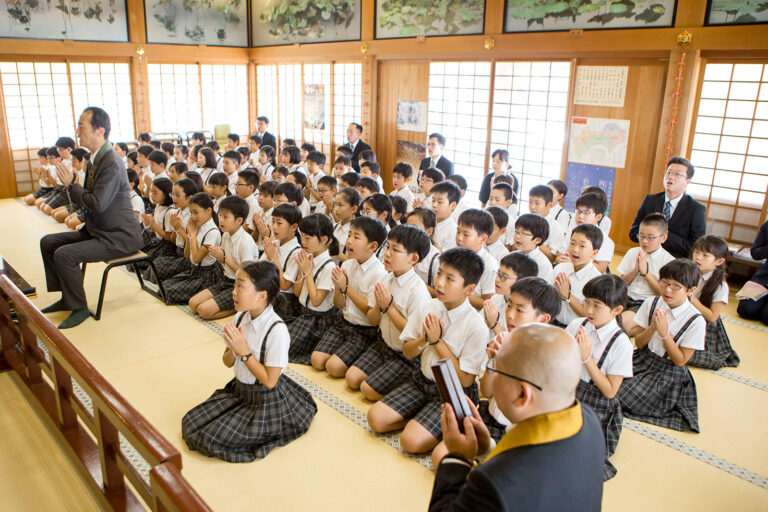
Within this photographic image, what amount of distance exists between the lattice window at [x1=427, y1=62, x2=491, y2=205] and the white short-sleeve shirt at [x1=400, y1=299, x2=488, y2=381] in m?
7.13

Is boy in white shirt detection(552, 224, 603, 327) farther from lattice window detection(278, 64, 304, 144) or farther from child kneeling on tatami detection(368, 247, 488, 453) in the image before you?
lattice window detection(278, 64, 304, 144)

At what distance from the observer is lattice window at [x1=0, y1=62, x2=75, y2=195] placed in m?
12.2

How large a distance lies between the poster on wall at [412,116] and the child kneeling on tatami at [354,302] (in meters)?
7.00

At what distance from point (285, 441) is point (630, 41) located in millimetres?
7289

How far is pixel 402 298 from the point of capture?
4473mm

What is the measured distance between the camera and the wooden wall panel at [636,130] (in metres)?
8.13

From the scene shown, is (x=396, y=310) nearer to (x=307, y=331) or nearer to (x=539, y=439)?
(x=307, y=331)

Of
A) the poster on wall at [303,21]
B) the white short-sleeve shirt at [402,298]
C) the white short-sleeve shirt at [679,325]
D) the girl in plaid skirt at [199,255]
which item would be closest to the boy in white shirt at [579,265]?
the white short-sleeve shirt at [679,325]

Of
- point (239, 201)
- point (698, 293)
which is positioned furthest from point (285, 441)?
point (698, 293)

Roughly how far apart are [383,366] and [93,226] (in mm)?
3440

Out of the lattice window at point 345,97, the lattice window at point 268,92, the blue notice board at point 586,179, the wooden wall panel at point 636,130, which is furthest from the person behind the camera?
the lattice window at point 268,92

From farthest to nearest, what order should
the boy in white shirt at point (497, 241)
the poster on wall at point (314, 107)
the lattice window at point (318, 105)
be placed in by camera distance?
the poster on wall at point (314, 107), the lattice window at point (318, 105), the boy in white shirt at point (497, 241)

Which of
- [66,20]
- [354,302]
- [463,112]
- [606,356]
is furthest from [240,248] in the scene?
[66,20]

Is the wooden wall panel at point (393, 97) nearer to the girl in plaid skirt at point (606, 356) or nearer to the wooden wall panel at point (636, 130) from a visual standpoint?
the wooden wall panel at point (636, 130)
